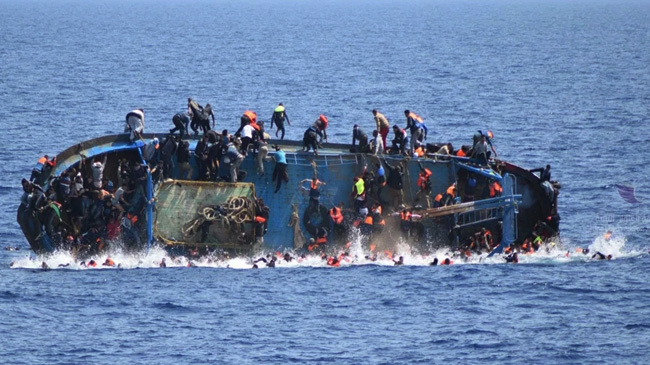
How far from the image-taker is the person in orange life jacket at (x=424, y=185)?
81.6 metres

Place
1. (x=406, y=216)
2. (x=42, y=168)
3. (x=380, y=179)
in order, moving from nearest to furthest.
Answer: (x=42, y=168) → (x=406, y=216) → (x=380, y=179)

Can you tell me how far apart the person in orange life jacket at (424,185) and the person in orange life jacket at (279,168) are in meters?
7.80

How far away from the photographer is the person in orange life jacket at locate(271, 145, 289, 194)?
8131cm

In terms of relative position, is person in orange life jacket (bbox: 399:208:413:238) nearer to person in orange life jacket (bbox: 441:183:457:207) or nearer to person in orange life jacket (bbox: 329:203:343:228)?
person in orange life jacket (bbox: 441:183:457:207)

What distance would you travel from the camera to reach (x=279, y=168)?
3211 inches

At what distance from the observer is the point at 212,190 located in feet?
267

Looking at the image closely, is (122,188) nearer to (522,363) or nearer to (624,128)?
(522,363)

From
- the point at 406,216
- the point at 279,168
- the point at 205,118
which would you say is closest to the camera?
the point at 406,216

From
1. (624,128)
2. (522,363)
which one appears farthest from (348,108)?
(522,363)

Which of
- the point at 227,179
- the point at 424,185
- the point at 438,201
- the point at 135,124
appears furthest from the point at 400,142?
the point at 135,124

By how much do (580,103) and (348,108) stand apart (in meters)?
27.0

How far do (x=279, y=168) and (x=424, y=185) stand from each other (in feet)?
28.0

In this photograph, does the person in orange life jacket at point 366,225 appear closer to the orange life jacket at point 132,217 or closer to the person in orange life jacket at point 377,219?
the person in orange life jacket at point 377,219

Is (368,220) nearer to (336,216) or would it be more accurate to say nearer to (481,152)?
(336,216)
